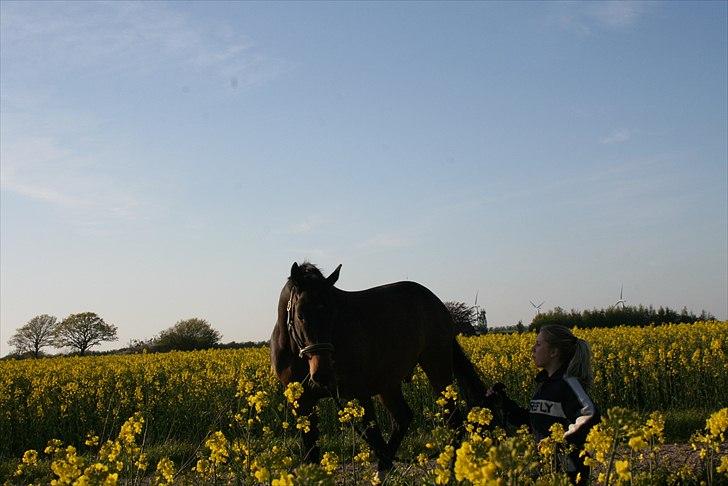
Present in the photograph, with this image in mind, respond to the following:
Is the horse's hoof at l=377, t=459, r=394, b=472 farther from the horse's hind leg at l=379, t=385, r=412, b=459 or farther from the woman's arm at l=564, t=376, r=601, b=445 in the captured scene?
the woman's arm at l=564, t=376, r=601, b=445

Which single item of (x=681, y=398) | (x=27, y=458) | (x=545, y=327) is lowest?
(x=681, y=398)

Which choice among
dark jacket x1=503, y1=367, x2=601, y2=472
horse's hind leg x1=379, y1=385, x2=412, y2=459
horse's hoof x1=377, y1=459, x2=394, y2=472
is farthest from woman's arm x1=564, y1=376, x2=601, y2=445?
horse's hind leg x1=379, y1=385, x2=412, y2=459

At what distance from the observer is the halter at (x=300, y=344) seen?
20.9 feet

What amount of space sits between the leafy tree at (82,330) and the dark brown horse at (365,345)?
7676 centimetres

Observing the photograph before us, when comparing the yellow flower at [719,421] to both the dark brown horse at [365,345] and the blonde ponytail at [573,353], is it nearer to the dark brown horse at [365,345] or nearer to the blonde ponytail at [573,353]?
the blonde ponytail at [573,353]

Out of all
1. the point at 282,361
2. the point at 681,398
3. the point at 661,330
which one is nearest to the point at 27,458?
the point at 282,361

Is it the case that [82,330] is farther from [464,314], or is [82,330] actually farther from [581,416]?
[581,416]

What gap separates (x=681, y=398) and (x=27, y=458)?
433 inches

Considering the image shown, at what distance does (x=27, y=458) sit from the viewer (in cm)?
410

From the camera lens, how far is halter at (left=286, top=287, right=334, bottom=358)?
20.9 ft

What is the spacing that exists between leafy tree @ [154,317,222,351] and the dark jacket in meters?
32.4

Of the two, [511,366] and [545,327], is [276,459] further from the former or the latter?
[511,366]

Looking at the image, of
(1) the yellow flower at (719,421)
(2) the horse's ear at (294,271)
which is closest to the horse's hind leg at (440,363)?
(2) the horse's ear at (294,271)

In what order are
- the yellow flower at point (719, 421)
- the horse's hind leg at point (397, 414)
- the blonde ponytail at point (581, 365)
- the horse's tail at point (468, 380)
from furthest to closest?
1. the horse's tail at point (468, 380)
2. the horse's hind leg at point (397, 414)
3. the blonde ponytail at point (581, 365)
4. the yellow flower at point (719, 421)
